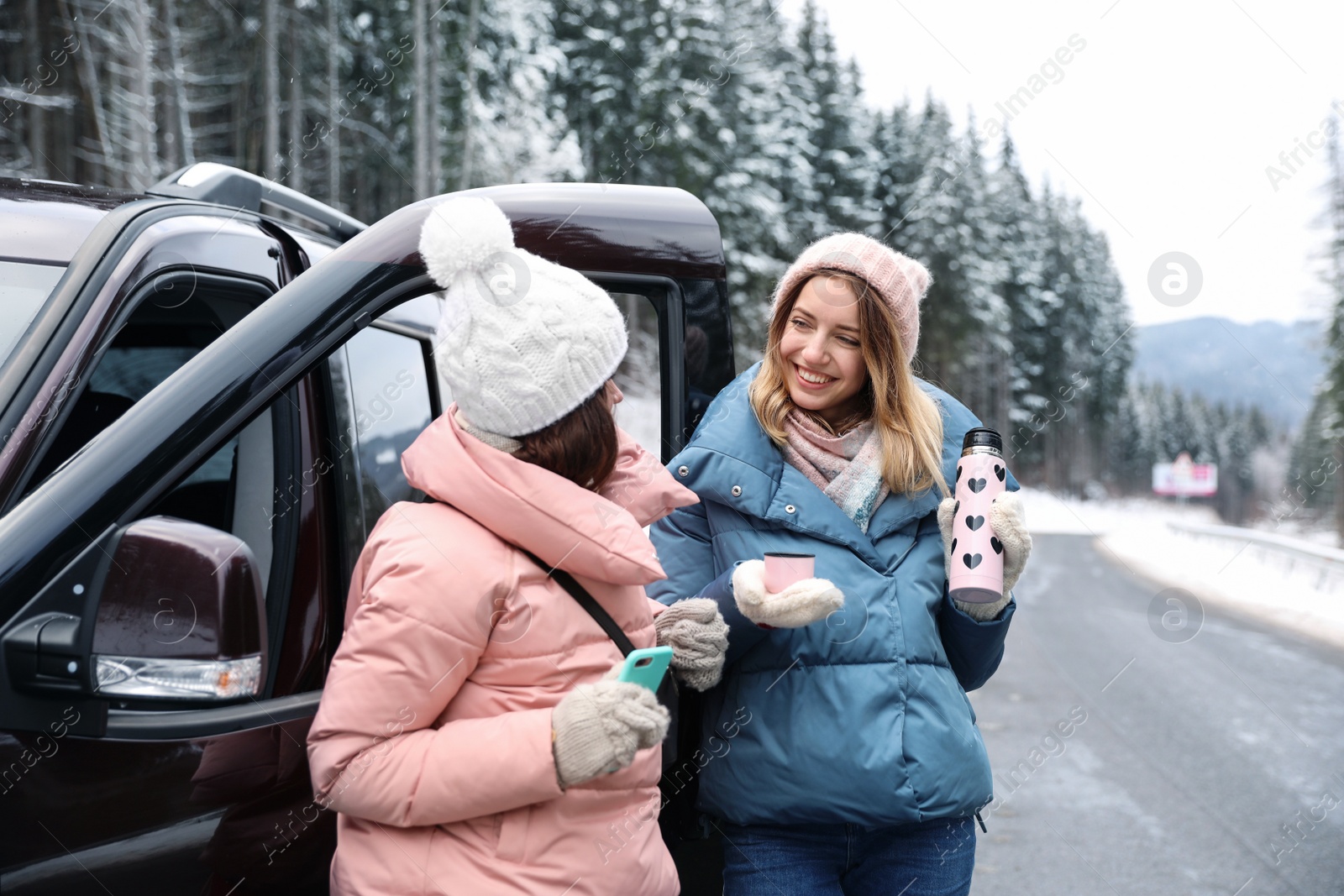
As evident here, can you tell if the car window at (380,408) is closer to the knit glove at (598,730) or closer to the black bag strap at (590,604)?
the black bag strap at (590,604)

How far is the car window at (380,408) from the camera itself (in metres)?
2.41

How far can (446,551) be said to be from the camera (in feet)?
4.86

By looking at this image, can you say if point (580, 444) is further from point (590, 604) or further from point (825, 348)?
point (825, 348)

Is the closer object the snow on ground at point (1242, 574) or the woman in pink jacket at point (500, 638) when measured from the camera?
the woman in pink jacket at point (500, 638)

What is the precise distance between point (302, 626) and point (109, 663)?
49 cm

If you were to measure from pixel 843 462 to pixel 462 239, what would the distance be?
3.36 ft

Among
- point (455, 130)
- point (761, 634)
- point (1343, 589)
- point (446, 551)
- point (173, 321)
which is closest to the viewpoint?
point (446, 551)

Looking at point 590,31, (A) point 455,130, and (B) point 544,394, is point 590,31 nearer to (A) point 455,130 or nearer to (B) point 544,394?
(A) point 455,130

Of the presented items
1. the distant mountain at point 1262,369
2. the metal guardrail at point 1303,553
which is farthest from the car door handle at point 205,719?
the metal guardrail at point 1303,553

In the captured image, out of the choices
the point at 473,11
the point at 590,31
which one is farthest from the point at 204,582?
the point at 590,31

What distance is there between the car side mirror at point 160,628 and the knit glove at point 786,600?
879 mm

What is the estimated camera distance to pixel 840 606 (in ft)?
6.21

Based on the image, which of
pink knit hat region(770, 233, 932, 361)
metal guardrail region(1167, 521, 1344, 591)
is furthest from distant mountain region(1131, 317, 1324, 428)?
pink knit hat region(770, 233, 932, 361)

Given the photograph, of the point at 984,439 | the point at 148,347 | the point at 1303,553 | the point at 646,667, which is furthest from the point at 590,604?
the point at 1303,553
